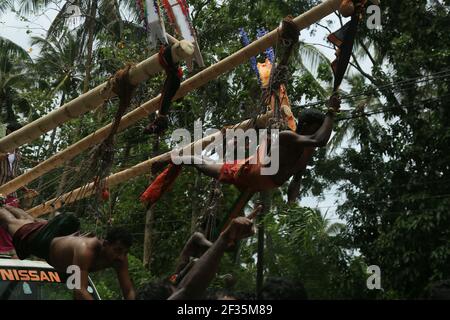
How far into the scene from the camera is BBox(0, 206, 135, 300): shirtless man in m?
4.72

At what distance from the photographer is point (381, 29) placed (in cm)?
1386

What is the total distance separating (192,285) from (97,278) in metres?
8.44

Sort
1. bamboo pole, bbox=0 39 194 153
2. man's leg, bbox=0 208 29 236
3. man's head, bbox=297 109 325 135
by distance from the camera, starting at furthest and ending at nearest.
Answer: man's leg, bbox=0 208 29 236, bamboo pole, bbox=0 39 194 153, man's head, bbox=297 109 325 135

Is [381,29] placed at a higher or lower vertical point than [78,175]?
higher

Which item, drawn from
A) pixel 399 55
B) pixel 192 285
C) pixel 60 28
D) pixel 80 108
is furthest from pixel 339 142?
pixel 192 285

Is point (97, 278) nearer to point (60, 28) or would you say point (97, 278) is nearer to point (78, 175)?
point (78, 175)

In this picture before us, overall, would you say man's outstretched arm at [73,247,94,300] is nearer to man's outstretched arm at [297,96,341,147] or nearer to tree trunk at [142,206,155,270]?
man's outstretched arm at [297,96,341,147]

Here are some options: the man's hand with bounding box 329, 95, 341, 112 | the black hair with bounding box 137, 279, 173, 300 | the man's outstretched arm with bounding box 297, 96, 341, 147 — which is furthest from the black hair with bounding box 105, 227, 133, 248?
the man's hand with bounding box 329, 95, 341, 112

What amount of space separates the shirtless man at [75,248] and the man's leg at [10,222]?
70mm

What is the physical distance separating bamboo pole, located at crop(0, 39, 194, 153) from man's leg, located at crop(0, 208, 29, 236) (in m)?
0.81

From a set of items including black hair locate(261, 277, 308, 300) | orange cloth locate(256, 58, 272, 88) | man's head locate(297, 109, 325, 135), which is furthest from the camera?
orange cloth locate(256, 58, 272, 88)

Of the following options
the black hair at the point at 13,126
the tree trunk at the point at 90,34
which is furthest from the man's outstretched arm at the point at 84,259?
the tree trunk at the point at 90,34

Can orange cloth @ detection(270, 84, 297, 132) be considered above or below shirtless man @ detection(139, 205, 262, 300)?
above

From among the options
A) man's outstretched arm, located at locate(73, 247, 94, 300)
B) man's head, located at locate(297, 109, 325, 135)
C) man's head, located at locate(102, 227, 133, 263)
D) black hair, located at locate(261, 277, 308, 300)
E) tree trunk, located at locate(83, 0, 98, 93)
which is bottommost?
black hair, located at locate(261, 277, 308, 300)
